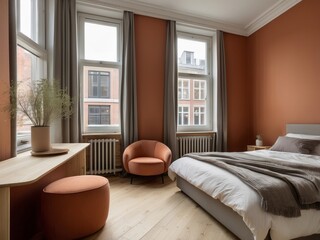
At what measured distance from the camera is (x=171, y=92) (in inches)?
149

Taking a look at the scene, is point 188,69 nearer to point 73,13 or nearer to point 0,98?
point 73,13

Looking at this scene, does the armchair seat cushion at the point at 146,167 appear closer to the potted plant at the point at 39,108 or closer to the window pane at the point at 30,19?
the potted plant at the point at 39,108

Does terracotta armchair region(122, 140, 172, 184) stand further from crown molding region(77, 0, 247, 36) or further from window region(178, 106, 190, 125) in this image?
crown molding region(77, 0, 247, 36)

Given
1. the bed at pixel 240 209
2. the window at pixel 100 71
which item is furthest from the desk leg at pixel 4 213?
the window at pixel 100 71

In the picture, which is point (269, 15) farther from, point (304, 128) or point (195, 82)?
point (304, 128)

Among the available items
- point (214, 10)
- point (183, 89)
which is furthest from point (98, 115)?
point (214, 10)

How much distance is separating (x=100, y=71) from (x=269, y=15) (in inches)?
142

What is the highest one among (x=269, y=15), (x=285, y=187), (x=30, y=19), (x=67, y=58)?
(x=269, y=15)

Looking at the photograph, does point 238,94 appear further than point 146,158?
Yes

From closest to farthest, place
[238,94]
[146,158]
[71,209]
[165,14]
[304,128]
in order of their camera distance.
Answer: [71,209]
[304,128]
[146,158]
[165,14]
[238,94]

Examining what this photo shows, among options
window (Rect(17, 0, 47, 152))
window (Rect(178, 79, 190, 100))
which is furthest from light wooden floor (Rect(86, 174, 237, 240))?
window (Rect(178, 79, 190, 100))

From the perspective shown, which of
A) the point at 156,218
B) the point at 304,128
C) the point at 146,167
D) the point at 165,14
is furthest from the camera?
the point at 165,14

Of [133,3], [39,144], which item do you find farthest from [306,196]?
[133,3]

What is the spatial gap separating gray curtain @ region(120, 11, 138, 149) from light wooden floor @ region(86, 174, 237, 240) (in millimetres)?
1021
